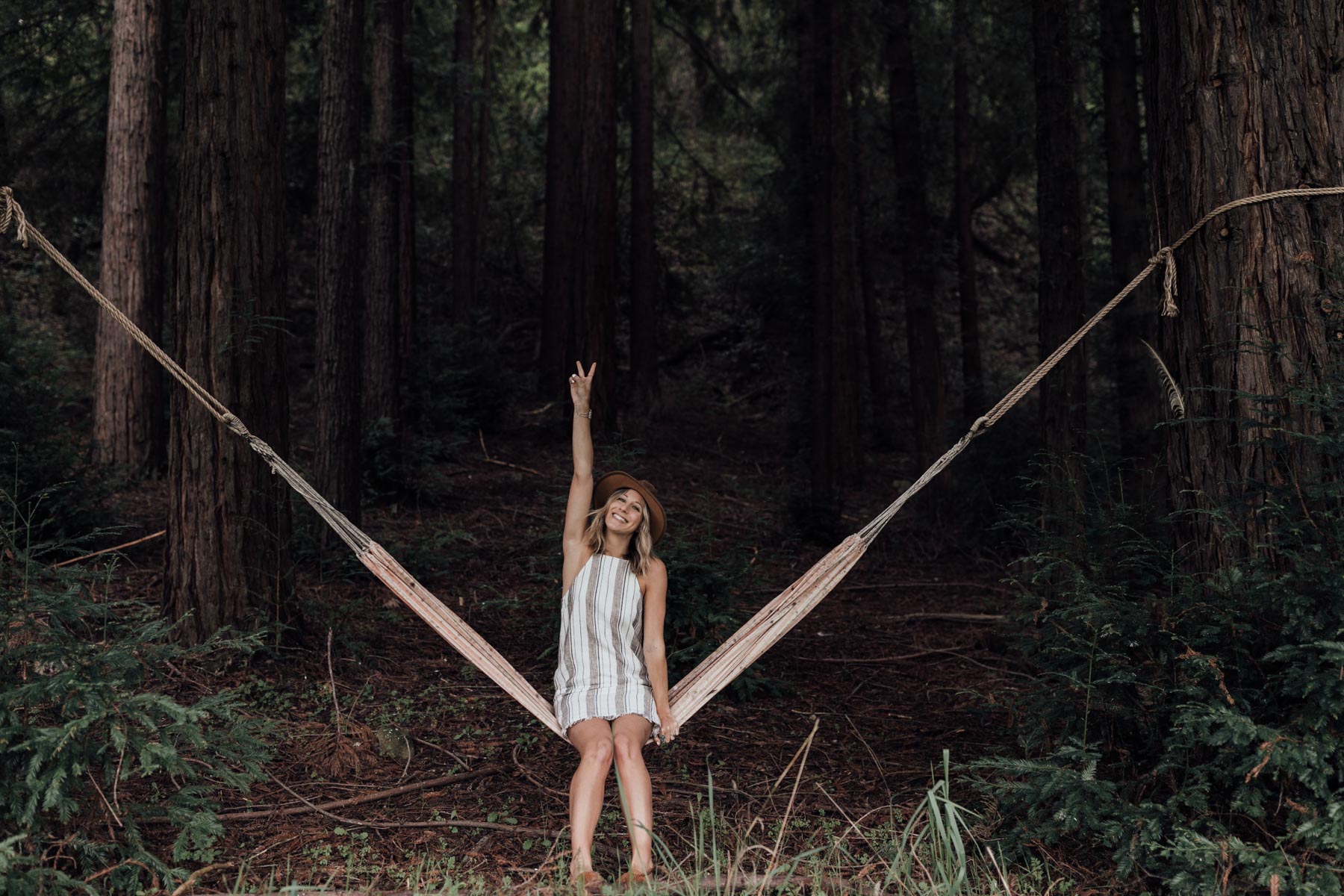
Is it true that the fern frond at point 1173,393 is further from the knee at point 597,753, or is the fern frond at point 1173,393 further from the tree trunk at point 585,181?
the tree trunk at point 585,181

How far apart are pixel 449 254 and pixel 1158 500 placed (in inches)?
586

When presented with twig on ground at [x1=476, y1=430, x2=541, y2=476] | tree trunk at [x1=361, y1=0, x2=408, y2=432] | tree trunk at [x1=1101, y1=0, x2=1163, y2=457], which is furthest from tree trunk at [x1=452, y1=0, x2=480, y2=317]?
tree trunk at [x1=1101, y1=0, x2=1163, y2=457]

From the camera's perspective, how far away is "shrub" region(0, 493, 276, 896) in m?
2.62

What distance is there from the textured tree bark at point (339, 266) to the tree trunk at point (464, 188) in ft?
21.5

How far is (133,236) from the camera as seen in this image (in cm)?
812

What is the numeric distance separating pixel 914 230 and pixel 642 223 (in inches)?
116

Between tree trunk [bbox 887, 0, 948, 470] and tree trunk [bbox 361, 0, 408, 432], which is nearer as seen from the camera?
tree trunk [bbox 361, 0, 408, 432]

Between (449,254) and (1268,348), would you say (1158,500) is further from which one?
(449,254)

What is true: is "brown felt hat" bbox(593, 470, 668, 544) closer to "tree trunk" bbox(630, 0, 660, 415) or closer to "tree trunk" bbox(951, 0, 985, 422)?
"tree trunk" bbox(951, 0, 985, 422)

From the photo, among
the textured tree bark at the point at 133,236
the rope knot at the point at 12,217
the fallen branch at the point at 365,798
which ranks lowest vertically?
the fallen branch at the point at 365,798

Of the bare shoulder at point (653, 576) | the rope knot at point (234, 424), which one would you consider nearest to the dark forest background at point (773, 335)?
the rope knot at point (234, 424)

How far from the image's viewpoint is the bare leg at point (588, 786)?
2.90m

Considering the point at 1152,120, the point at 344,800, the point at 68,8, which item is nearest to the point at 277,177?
the point at 344,800

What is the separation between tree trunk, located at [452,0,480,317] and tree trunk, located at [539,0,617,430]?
86.0 inches
